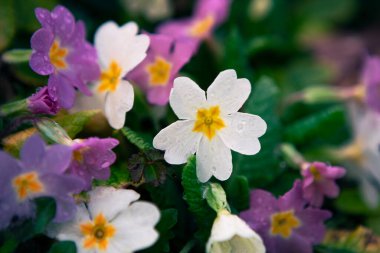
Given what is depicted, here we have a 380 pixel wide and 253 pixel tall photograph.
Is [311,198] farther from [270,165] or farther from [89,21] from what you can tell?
[89,21]

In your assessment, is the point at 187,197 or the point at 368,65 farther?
the point at 368,65

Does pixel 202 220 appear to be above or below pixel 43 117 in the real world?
below

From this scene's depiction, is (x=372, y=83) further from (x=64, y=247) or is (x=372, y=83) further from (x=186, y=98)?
(x=64, y=247)

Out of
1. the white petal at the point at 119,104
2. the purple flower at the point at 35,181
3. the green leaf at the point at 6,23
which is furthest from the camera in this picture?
the green leaf at the point at 6,23

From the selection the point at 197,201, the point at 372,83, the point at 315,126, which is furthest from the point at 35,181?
the point at 372,83

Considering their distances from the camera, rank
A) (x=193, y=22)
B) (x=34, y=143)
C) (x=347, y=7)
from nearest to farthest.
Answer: (x=34, y=143)
(x=193, y=22)
(x=347, y=7)

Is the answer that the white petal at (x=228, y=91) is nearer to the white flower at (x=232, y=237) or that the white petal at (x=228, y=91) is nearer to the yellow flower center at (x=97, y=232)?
the white flower at (x=232, y=237)

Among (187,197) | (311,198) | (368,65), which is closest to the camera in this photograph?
(187,197)

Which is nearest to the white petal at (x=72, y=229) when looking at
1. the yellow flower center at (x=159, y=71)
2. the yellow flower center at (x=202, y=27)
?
the yellow flower center at (x=159, y=71)

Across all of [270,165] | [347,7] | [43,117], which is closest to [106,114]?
[43,117]
